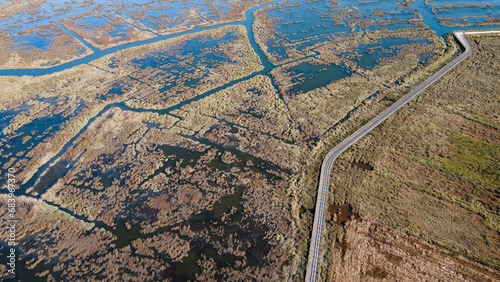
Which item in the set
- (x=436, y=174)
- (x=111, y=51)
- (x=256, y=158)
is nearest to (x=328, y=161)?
(x=256, y=158)

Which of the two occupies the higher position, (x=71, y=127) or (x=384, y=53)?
(x=384, y=53)

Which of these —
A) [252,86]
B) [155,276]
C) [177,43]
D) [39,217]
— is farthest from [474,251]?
[177,43]

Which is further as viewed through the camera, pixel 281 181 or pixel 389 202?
pixel 281 181

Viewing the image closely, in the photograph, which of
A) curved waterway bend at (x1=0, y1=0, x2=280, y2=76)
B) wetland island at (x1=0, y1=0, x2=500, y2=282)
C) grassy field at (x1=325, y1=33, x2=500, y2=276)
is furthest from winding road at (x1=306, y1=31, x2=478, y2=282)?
curved waterway bend at (x1=0, y1=0, x2=280, y2=76)

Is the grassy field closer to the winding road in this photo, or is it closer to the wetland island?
the wetland island

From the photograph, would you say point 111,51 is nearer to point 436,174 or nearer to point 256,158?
point 256,158

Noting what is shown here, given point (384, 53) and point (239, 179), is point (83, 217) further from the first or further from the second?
point (384, 53)

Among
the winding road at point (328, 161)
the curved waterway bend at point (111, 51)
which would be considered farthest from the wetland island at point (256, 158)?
the curved waterway bend at point (111, 51)
